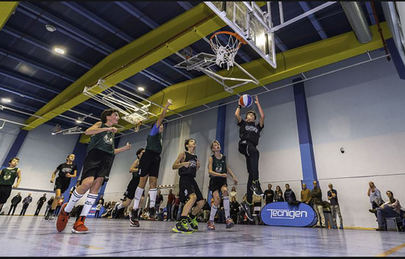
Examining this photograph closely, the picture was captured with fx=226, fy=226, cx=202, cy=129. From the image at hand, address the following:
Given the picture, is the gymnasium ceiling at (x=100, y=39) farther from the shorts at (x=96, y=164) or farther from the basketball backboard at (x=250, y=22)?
the shorts at (x=96, y=164)

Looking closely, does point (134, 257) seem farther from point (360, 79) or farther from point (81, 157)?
point (81, 157)

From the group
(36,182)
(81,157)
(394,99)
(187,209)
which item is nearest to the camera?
(187,209)

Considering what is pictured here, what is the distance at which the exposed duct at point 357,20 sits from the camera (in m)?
6.13

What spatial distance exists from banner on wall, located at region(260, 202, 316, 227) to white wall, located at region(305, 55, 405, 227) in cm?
194

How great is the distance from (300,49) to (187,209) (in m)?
7.96

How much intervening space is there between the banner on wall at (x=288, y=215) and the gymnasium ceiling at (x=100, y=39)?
5.93 metres

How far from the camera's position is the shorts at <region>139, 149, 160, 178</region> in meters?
4.41

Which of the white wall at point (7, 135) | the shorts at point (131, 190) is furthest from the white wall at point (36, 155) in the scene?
the shorts at point (131, 190)

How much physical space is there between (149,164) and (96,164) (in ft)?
4.45

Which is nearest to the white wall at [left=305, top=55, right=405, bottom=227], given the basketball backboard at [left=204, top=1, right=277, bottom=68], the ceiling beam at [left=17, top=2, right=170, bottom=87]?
the basketball backboard at [left=204, top=1, right=277, bottom=68]

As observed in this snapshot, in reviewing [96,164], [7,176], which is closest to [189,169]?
[96,164]

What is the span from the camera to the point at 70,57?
1016 centimetres

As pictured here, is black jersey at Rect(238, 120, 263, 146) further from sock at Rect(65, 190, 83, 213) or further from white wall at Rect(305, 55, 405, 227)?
white wall at Rect(305, 55, 405, 227)

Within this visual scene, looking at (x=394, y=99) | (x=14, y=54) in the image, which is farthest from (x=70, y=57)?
(x=394, y=99)
